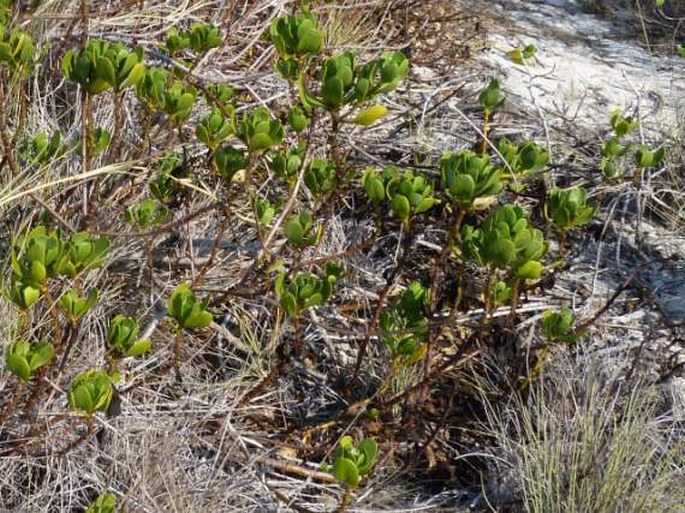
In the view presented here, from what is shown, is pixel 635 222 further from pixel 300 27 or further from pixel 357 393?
pixel 300 27

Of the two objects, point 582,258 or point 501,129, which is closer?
point 582,258

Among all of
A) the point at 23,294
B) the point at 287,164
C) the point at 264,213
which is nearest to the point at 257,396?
the point at 264,213

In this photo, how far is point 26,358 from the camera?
5.11ft

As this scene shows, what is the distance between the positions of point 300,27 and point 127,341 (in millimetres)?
723

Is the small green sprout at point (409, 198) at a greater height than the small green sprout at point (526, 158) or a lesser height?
greater

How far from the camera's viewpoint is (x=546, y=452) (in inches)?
72.8

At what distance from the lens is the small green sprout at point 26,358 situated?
1541mm

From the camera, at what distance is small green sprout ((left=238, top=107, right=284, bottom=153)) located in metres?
1.98

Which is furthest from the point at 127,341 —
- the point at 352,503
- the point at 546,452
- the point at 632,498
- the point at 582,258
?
the point at 582,258

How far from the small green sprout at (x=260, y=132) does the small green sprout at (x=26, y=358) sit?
0.65 meters

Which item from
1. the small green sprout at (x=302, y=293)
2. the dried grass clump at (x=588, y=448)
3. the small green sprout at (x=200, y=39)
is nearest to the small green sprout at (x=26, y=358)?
the small green sprout at (x=302, y=293)

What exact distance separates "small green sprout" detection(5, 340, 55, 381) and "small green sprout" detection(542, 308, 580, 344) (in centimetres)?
105

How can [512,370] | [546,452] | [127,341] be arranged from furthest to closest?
[512,370] < [546,452] < [127,341]

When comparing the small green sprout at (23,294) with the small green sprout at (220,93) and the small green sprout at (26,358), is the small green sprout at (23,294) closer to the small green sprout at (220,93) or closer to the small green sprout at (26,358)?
the small green sprout at (26,358)
